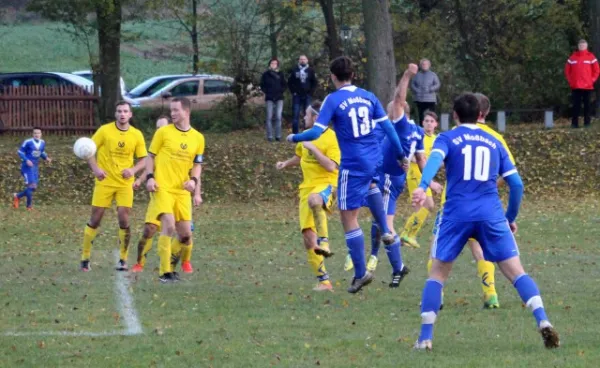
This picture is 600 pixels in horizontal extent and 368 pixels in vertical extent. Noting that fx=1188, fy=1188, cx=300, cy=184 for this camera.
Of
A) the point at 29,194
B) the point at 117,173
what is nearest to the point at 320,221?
the point at 117,173

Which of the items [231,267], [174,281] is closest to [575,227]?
[231,267]

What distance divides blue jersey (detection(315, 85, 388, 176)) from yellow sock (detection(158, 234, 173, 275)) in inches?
93.2

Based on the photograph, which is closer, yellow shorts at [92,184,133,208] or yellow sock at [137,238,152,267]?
yellow sock at [137,238,152,267]

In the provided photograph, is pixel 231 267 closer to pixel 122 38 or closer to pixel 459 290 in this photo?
pixel 459 290

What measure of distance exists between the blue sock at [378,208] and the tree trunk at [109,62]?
2121 cm

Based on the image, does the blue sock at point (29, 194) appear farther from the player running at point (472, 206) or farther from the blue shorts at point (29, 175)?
the player running at point (472, 206)

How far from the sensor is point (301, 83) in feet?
92.7

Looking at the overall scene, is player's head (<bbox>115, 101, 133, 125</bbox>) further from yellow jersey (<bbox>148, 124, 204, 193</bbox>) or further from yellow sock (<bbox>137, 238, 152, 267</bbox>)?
yellow sock (<bbox>137, 238, 152, 267</bbox>)

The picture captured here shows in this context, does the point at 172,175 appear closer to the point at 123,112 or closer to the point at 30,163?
the point at 123,112

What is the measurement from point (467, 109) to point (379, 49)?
19.5 metres

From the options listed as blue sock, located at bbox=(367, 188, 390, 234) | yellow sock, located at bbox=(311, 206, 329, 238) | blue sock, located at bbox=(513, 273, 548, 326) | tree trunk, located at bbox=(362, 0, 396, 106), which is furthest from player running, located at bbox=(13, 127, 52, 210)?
blue sock, located at bbox=(513, 273, 548, 326)

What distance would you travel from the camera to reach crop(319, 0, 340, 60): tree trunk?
110 feet

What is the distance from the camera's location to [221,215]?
23062 millimetres

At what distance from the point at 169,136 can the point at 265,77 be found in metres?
15.8
